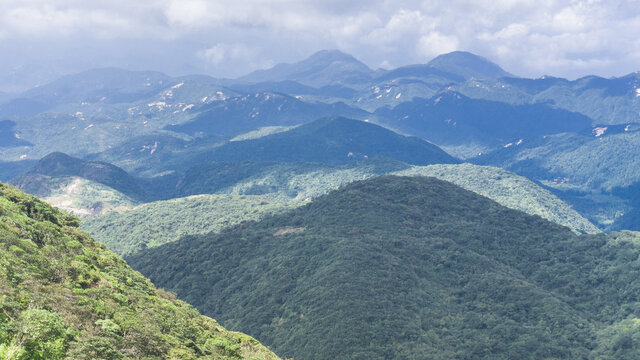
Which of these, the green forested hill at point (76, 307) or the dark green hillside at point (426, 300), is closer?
the green forested hill at point (76, 307)

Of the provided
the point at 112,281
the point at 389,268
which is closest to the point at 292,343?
the point at 389,268

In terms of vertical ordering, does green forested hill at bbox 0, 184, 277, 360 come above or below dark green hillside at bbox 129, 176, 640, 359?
above

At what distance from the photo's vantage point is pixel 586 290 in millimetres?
176375

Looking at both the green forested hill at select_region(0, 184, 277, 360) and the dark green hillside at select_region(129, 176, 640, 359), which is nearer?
the green forested hill at select_region(0, 184, 277, 360)

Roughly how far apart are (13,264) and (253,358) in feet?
102

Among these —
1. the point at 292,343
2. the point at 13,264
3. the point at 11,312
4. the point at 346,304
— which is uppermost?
the point at 13,264

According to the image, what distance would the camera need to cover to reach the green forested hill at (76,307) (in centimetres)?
4488

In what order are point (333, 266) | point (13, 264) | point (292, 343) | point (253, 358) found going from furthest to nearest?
point (333, 266) → point (292, 343) → point (253, 358) → point (13, 264)

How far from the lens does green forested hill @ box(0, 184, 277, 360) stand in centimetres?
4488

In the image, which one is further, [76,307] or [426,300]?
[426,300]

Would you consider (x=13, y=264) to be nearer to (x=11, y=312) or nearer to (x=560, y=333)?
(x=11, y=312)

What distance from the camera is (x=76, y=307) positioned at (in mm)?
54906

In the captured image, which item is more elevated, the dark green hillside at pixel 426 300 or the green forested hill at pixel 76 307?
the green forested hill at pixel 76 307

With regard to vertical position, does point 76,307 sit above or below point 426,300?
above
